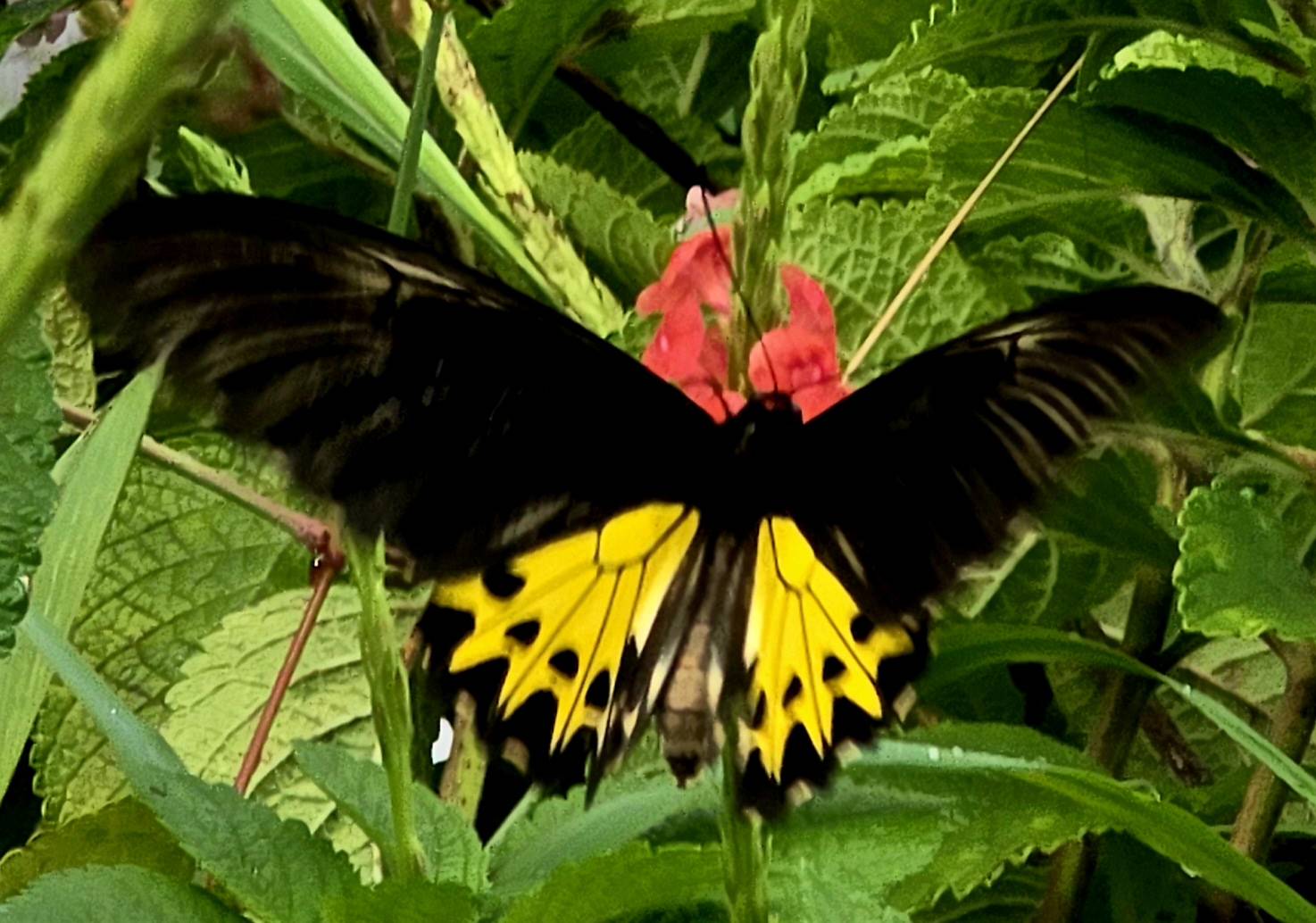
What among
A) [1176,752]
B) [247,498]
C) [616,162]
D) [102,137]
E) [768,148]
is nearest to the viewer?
[102,137]

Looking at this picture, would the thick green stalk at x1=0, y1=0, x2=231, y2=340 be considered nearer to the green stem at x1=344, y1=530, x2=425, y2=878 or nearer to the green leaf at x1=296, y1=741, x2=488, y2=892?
the green stem at x1=344, y1=530, x2=425, y2=878

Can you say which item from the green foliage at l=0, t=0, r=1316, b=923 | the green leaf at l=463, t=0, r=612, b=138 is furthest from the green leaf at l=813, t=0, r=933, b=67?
A: the green leaf at l=463, t=0, r=612, b=138

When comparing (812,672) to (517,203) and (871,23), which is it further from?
(871,23)

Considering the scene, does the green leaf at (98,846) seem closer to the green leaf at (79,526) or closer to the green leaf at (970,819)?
the green leaf at (79,526)

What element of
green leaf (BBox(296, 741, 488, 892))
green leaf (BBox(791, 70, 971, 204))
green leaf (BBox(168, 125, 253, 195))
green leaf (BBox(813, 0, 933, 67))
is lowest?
green leaf (BBox(296, 741, 488, 892))

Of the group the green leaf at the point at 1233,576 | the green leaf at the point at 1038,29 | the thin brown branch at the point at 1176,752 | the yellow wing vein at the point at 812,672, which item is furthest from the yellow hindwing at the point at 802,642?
the thin brown branch at the point at 1176,752

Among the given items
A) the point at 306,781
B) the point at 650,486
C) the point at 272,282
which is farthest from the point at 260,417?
the point at 306,781

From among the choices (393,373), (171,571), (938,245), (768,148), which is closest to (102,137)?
(768,148)

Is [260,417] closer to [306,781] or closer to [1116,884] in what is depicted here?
[306,781]
